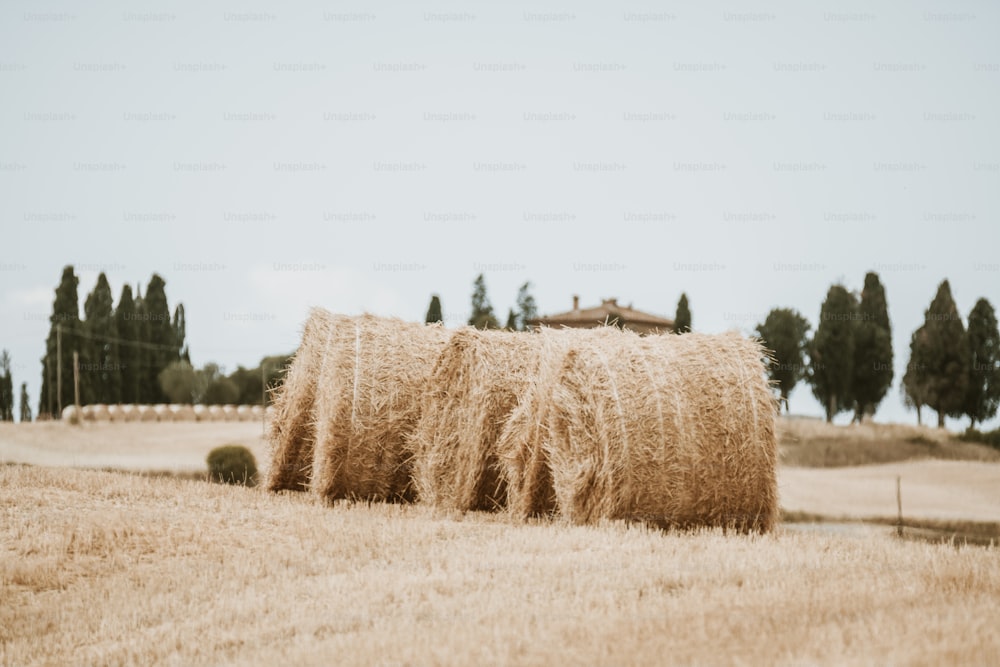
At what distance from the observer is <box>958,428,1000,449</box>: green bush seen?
37.3m

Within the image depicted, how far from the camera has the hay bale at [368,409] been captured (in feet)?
43.1

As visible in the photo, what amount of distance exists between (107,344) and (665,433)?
189 ft

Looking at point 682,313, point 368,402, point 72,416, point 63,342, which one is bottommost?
point 368,402

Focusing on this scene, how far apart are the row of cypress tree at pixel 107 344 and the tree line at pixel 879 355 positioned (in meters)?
38.4

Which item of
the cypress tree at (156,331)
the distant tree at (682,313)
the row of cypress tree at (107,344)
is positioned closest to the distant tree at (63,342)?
the row of cypress tree at (107,344)

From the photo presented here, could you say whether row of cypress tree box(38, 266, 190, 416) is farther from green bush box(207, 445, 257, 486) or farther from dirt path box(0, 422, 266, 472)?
green bush box(207, 445, 257, 486)

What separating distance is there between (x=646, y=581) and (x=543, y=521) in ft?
12.6

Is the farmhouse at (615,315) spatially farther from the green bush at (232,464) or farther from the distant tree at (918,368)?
the green bush at (232,464)

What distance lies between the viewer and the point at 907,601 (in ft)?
22.9

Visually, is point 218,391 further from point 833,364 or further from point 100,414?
point 833,364

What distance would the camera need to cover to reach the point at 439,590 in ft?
25.2

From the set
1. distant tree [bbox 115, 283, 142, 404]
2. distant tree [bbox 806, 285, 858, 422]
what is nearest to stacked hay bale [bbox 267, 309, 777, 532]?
distant tree [bbox 806, 285, 858, 422]

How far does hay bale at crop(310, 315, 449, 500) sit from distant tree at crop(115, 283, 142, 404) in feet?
167

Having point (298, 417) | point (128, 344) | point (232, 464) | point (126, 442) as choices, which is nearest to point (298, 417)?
point (298, 417)
